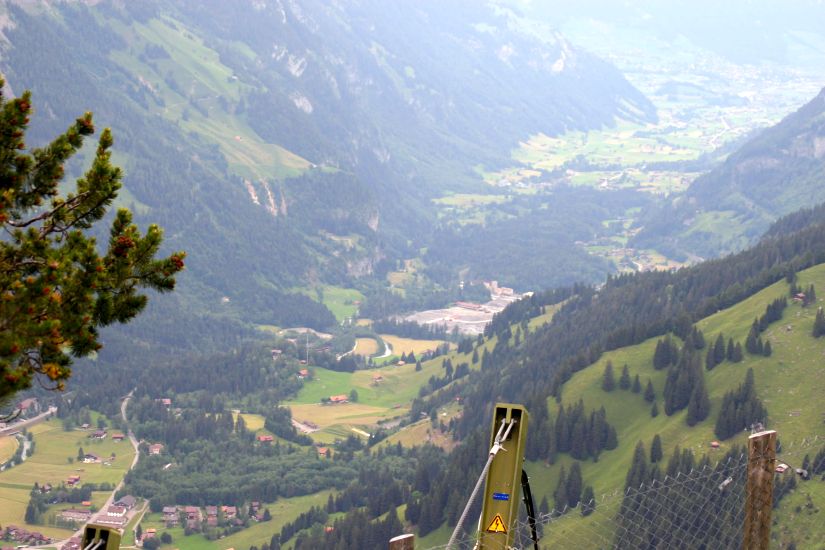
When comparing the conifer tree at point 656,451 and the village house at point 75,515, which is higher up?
the conifer tree at point 656,451

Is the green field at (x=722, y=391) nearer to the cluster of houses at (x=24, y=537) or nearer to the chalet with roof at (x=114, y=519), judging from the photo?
the chalet with roof at (x=114, y=519)

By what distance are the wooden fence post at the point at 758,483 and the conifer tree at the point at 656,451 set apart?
421 ft

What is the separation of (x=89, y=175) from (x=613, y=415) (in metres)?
150

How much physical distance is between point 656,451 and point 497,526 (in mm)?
132414

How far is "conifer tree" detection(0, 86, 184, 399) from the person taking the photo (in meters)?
27.7

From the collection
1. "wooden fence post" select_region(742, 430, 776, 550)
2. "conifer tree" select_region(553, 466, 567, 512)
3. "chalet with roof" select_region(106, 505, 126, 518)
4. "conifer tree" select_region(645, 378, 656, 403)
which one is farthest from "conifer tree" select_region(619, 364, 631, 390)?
"wooden fence post" select_region(742, 430, 776, 550)

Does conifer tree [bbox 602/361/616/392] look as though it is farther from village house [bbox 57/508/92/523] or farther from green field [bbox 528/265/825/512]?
village house [bbox 57/508/92/523]

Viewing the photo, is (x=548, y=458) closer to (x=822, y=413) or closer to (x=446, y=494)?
(x=446, y=494)

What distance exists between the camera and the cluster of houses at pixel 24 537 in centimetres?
17500

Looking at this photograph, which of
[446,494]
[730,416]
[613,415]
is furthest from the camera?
[613,415]

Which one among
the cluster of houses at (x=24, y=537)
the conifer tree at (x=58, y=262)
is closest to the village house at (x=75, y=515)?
the cluster of houses at (x=24, y=537)

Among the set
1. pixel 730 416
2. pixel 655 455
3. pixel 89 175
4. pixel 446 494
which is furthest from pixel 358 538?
pixel 89 175

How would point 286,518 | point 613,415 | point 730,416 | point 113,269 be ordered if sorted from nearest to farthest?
point 113,269
point 730,416
point 613,415
point 286,518

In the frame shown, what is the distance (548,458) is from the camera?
16762 centimetres
